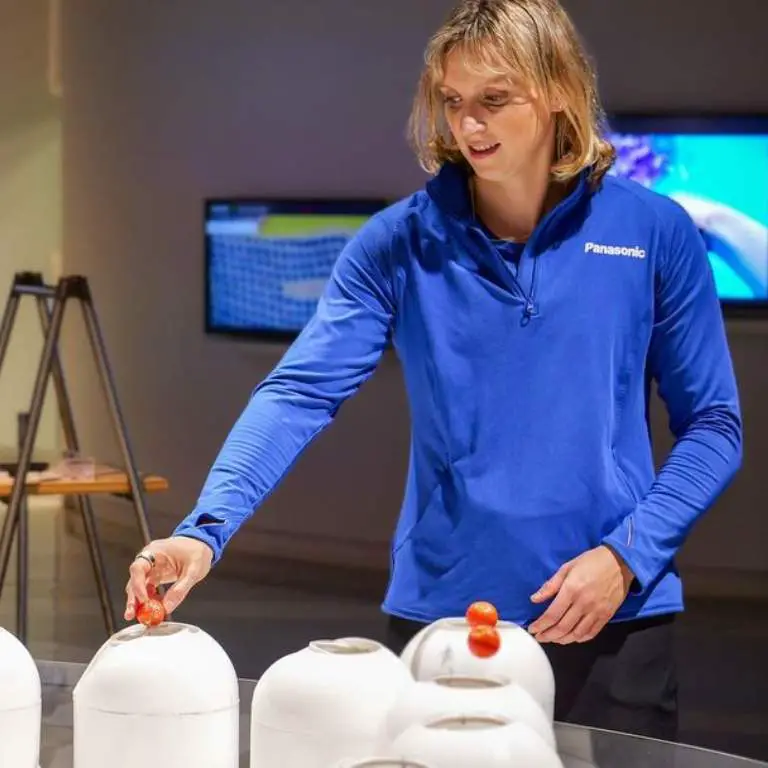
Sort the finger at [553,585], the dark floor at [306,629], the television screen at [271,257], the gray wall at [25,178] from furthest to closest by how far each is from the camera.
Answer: the gray wall at [25,178] → the television screen at [271,257] → the dark floor at [306,629] → the finger at [553,585]

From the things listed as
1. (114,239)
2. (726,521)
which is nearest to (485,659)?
(726,521)

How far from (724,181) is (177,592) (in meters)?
6.15

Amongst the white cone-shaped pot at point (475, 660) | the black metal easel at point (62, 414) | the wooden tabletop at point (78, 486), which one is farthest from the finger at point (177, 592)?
the wooden tabletop at point (78, 486)

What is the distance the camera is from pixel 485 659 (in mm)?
1202

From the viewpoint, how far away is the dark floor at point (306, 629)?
4.96m

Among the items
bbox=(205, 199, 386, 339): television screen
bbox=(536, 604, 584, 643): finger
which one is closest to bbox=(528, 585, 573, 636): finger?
bbox=(536, 604, 584, 643): finger

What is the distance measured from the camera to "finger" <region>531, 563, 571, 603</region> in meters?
1.61

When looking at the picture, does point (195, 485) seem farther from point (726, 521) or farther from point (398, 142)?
point (726, 521)

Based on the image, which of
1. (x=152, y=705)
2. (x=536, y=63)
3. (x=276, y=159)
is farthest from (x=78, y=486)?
(x=276, y=159)

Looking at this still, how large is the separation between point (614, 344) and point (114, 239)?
25.0 feet

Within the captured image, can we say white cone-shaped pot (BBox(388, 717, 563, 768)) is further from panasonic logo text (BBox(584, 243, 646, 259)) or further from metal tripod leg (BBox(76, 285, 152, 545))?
metal tripod leg (BBox(76, 285, 152, 545))

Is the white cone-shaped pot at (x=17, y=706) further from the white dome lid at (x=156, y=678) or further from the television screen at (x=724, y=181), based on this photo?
the television screen at (x=724, y=181)

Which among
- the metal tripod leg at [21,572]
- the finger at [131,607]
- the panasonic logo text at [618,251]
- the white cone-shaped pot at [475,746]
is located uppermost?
the panasonic logo text at [618,251]

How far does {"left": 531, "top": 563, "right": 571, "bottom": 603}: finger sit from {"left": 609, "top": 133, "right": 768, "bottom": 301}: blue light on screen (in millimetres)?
5723
